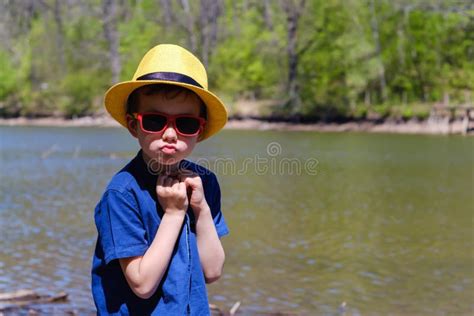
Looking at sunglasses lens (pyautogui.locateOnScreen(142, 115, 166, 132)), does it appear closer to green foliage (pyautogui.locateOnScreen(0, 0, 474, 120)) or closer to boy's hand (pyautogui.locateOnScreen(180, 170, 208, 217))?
boy's hand (pyautogui.locateOnScreen(180, 170, 208, 217))

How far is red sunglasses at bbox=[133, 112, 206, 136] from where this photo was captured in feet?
9.18

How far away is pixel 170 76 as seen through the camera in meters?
2.77

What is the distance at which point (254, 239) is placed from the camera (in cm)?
1335

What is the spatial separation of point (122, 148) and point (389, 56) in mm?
32227

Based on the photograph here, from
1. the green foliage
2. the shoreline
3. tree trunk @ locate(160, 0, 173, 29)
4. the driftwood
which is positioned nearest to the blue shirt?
the driftwood

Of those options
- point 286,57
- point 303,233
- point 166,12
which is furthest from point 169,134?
point 166,12

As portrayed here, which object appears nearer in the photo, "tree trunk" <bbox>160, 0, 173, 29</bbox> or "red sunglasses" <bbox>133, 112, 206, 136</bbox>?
"red sunglasses" <bbox>133, 112, 206, 136</bbox>

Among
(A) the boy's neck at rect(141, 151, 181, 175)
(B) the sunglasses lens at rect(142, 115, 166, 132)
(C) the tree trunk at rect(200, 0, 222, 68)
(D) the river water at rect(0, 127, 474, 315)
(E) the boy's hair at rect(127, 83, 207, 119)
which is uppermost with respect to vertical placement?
(C) the tree trunk at rect(200, 0, 222, 68)

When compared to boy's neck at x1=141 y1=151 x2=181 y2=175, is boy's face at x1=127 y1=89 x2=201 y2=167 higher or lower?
higher

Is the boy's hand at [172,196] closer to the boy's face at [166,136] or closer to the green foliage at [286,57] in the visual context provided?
the boy's face at [166,136]

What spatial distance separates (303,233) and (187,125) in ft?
37.8

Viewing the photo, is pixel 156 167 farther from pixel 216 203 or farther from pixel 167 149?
pixel 216 203

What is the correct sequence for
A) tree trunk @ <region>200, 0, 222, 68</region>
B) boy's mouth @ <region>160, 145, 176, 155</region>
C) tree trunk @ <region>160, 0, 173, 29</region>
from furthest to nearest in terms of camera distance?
1. tree trunk @ <region>160, 0, 173, 29</region>
2. tree trunk @ <region>200, 0, 222, 68</region>
3. boy's mouth @ <region>160, 145, 176, 155</region>
